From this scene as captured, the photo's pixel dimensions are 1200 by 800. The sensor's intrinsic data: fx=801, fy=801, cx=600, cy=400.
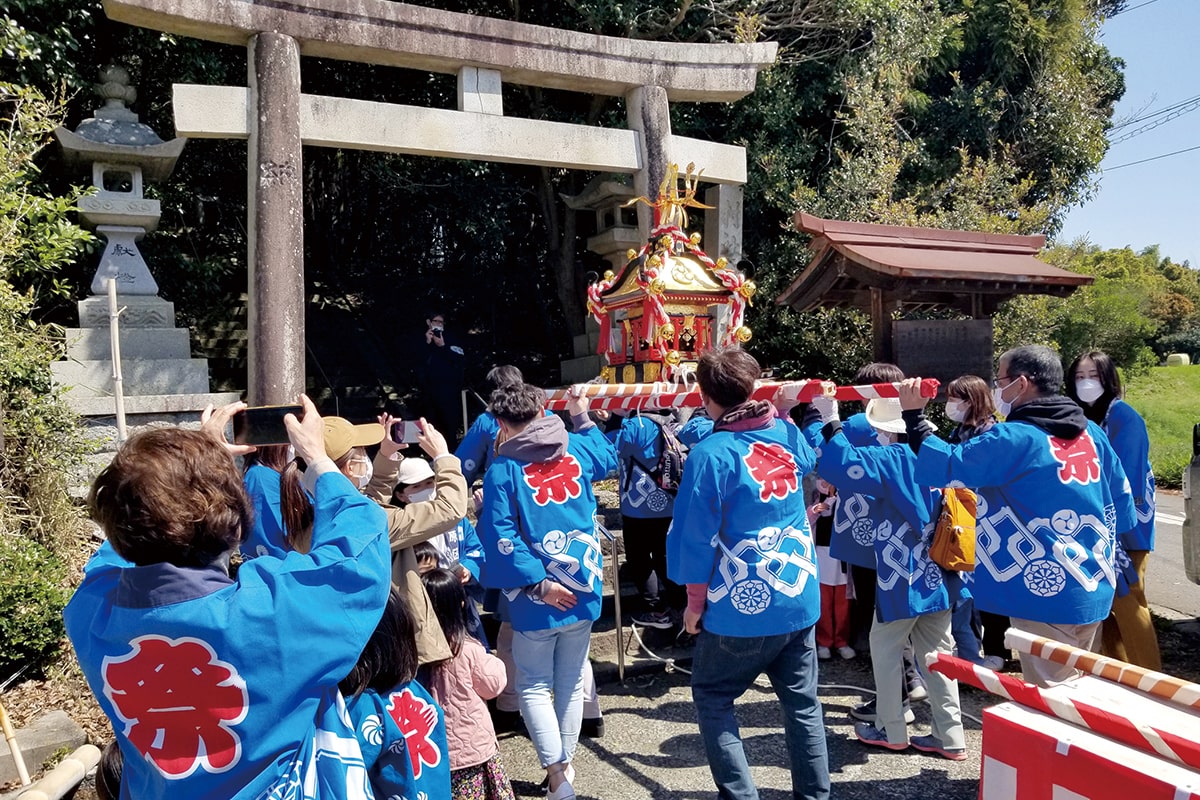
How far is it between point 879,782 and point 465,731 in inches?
77.2

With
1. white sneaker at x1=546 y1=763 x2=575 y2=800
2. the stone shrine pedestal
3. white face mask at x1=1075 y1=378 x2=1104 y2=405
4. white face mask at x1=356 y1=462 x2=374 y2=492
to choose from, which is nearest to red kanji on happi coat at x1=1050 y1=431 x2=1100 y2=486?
white face mask at x1=1075 y1=378 x2=1104 y2=405

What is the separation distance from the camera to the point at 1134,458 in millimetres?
4316

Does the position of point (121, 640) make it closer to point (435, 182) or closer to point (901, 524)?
point (901, 524)

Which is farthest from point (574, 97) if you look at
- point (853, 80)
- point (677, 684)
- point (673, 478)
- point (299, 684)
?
point (299, 684)

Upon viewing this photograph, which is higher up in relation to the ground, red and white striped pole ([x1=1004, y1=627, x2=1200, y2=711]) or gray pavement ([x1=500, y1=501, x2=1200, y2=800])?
red and white striped pole ([x1=1004, y1=627, x2=1200, y2=711])

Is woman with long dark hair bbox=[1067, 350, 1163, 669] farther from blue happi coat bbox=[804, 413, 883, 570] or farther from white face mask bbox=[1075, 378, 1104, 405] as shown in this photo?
blue happi coat bbox=[804, 413, 883, 570]

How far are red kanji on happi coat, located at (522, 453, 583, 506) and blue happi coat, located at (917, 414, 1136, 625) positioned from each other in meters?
1.52

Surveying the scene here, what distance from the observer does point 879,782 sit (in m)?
3.55

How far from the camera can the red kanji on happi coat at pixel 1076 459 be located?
333 centimetres

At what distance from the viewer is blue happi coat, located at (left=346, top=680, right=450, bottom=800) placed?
2.16 metres

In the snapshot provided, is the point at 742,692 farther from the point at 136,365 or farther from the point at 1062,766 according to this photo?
the point at 136,365

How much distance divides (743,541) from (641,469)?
7.04 ft

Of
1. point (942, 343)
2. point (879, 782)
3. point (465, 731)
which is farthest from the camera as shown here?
point (942, 343)

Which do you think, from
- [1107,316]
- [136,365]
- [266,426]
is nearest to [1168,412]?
[1107,316]
